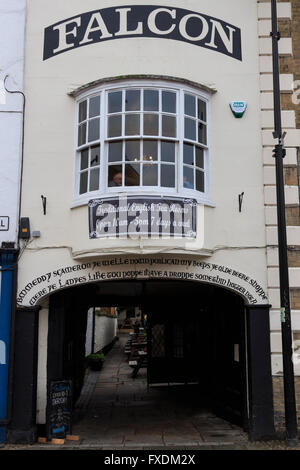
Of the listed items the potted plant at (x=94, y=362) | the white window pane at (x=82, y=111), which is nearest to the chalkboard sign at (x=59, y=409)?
the white window pane at (x=82, y=111)

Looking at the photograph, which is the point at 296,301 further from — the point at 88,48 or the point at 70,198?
the point at 88,48

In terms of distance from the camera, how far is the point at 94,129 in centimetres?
916

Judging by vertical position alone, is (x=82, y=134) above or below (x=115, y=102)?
below

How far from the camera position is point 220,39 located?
379 inches

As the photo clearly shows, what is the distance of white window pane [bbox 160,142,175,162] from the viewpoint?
8922mm

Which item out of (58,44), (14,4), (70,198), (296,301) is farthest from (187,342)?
(14,4)

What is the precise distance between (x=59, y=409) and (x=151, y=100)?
20.1 feet

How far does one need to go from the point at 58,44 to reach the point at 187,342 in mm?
9341

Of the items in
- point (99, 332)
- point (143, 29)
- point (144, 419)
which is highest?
point (143, 29)

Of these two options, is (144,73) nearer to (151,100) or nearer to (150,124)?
(151,100)

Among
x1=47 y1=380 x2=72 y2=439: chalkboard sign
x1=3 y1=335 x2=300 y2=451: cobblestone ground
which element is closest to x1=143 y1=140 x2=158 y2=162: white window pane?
x1=47 y1=380 x2=72 y2=439: chalkboard sign

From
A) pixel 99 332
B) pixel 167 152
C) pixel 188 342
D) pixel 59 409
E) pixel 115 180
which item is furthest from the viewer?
pixel 99 332

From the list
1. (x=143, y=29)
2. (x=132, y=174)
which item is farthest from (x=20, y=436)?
(x=143, y=29)

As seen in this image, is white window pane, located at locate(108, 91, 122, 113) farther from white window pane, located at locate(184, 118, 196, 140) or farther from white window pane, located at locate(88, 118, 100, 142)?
white window pane, located at locate(184, 118, 196, 140)
